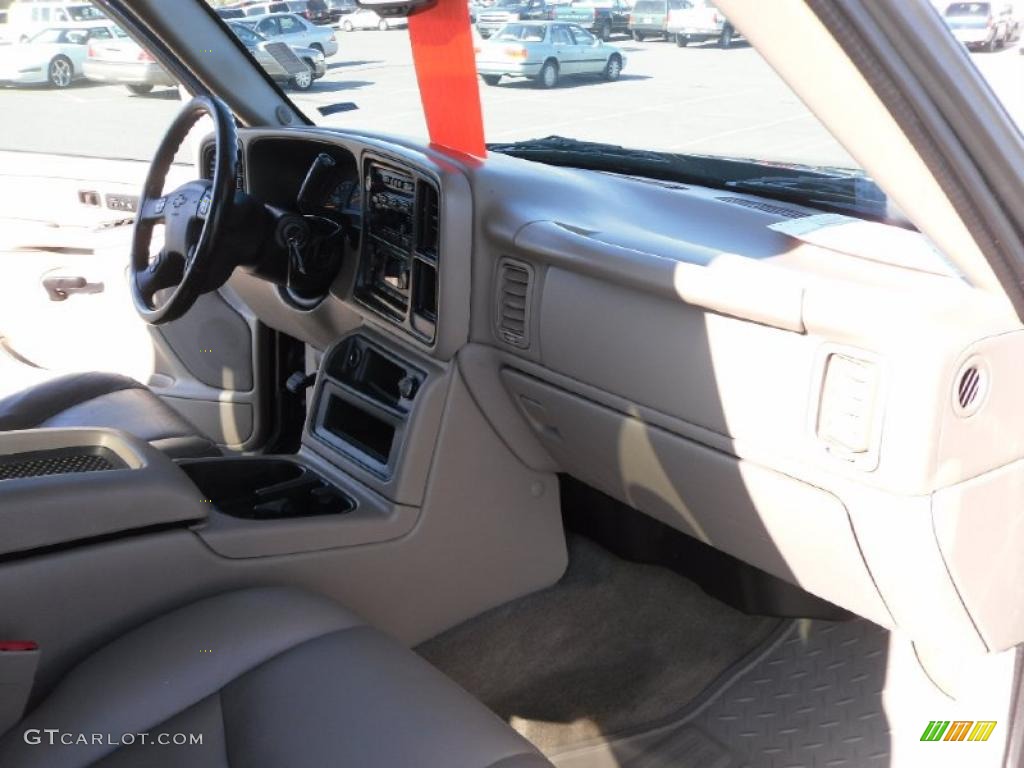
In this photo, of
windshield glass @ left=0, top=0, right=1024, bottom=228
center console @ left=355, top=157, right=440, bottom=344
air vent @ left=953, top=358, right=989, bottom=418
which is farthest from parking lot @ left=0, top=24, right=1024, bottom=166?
air vent @ left=953, top=358, right=989, bottom=418

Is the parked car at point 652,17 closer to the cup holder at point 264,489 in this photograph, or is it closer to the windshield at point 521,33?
the windshield at point 521,33

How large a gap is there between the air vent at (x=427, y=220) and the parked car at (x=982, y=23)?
106 cm

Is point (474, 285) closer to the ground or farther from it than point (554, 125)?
closer to the ground

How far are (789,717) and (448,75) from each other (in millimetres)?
1343

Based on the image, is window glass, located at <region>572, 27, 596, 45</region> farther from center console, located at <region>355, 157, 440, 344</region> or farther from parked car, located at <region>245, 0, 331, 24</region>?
parked car, located at <region>245, 0, 331, 24</region>

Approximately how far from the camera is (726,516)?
179 centimetres

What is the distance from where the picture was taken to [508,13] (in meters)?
2.21

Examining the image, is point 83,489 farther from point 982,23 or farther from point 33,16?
point 33,16

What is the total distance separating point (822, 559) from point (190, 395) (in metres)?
2.04

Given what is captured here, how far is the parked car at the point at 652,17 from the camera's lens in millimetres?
1832


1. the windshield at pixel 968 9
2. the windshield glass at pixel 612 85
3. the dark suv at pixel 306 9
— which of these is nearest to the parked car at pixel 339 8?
the windshield glass at pixel 612 85

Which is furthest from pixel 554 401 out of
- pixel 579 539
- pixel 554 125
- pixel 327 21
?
pixel 327 21

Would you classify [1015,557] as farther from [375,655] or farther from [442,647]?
[442,647]

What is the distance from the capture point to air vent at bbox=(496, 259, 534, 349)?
1.92m
